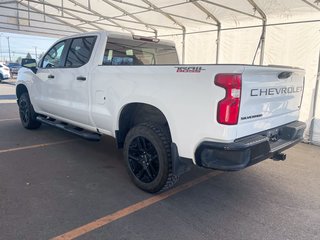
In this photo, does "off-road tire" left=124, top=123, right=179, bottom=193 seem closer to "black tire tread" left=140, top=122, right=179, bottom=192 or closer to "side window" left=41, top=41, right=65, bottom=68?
"black tire tread" left=140, top=122, right=179, bottom=192

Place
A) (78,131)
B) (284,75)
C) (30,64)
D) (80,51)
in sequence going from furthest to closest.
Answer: (30,64) → (78,131) → (80,51) → (284,75)

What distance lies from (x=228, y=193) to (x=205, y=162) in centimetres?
109

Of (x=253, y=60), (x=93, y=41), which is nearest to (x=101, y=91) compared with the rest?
(x=93, y=41)

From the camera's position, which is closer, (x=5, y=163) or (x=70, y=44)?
(x=5, y=163)

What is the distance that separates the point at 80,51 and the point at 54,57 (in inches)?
40.3

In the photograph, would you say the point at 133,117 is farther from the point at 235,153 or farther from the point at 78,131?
the point at 235,153

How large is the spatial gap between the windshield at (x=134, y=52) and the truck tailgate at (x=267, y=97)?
2081mm

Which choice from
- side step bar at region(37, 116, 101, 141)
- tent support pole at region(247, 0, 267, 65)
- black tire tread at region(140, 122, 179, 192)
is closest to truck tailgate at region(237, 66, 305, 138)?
black tire tread at region(140, 122, 179, 192)

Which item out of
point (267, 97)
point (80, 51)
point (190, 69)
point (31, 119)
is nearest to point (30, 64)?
point (31, 119)

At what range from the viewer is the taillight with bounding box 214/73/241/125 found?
2.50 m

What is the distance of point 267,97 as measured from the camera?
2.98 m

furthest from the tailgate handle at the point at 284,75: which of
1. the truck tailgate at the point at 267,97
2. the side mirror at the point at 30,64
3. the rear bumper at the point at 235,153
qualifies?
the side mirror at the point at 30,64

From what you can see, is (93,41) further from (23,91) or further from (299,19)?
(299,19)

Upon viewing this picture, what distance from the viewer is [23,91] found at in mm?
6469
